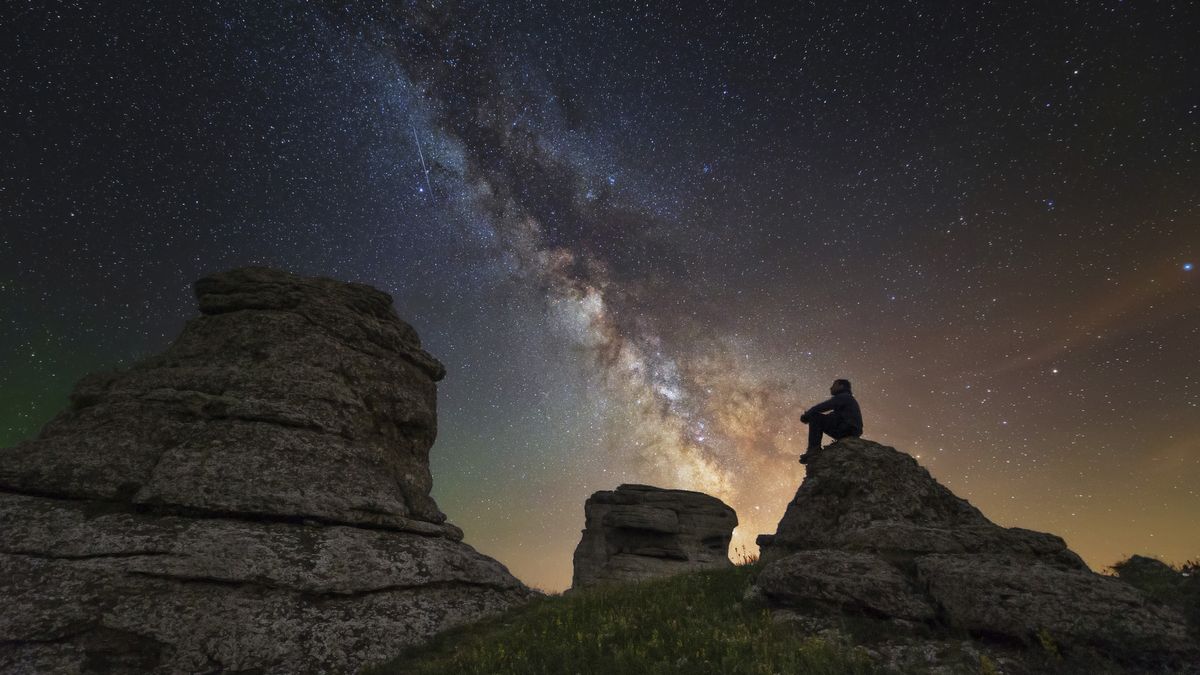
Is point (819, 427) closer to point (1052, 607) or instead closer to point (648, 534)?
point (1052, 607)

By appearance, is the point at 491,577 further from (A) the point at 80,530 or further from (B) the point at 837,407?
(B) the point at 837,407

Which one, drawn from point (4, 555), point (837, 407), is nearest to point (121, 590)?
point (4, 555)

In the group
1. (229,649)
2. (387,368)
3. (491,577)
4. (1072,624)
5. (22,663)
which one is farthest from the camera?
(387,368)

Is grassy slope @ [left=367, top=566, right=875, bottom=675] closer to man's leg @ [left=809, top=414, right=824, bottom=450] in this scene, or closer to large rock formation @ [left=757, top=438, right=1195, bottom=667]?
large rock formation @ [left=757, top=438, right=1195, bottom=667]

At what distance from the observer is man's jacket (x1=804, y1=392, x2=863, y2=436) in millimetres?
14875

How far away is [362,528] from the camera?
12.6 meters

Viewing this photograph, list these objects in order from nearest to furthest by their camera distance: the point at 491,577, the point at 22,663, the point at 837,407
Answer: the point at 22,663, the point at 491,577, the point at 837,407

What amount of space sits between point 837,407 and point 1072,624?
26.1 feet

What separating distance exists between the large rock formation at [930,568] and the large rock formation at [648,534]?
27687 mm

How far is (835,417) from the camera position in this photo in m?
15.2

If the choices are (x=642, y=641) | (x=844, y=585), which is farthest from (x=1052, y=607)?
(x=642, y=641)

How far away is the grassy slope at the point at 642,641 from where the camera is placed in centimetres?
727

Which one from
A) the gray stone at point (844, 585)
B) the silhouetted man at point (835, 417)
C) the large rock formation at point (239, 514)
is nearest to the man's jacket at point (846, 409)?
the silhouetted man at point (835, 417)

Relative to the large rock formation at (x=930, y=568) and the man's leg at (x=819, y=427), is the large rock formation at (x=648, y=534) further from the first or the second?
the large rock formation at (x=930, y=568)
